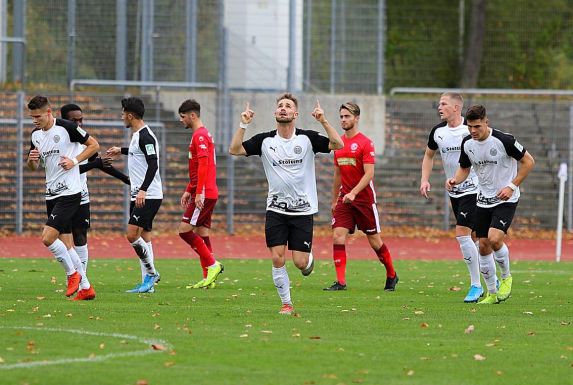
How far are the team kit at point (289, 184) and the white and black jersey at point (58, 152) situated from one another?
0.04 ft

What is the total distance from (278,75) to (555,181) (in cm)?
729

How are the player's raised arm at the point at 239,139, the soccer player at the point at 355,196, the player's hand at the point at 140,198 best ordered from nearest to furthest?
the player's raised arm at the point at 239,139
the player's hand at the point at 140,198
the soccer player at the point at 355,196

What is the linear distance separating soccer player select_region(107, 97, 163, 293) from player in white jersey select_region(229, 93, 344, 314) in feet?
7.27

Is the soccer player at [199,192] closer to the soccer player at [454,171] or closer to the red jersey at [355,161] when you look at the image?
the red jersey at [355,161]

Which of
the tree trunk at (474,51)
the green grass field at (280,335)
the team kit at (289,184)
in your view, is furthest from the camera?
the tree trunk at (474,51)

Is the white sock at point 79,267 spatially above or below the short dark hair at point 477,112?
below

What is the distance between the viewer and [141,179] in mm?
15094

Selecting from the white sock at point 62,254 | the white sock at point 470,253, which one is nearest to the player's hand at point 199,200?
the white sock at point 62,254

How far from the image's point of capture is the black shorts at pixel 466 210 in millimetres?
14836

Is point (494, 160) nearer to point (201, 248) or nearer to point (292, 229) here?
point (292, 229)

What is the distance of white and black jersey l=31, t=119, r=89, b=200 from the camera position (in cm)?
1422

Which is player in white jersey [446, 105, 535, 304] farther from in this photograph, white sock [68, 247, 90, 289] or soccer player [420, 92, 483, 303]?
white sock [68, 247, 90, 289]

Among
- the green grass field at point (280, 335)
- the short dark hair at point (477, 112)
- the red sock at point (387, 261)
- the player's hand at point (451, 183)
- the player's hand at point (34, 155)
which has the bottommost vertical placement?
the green grass field at point (280, 335)

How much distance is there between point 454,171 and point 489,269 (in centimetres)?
166
